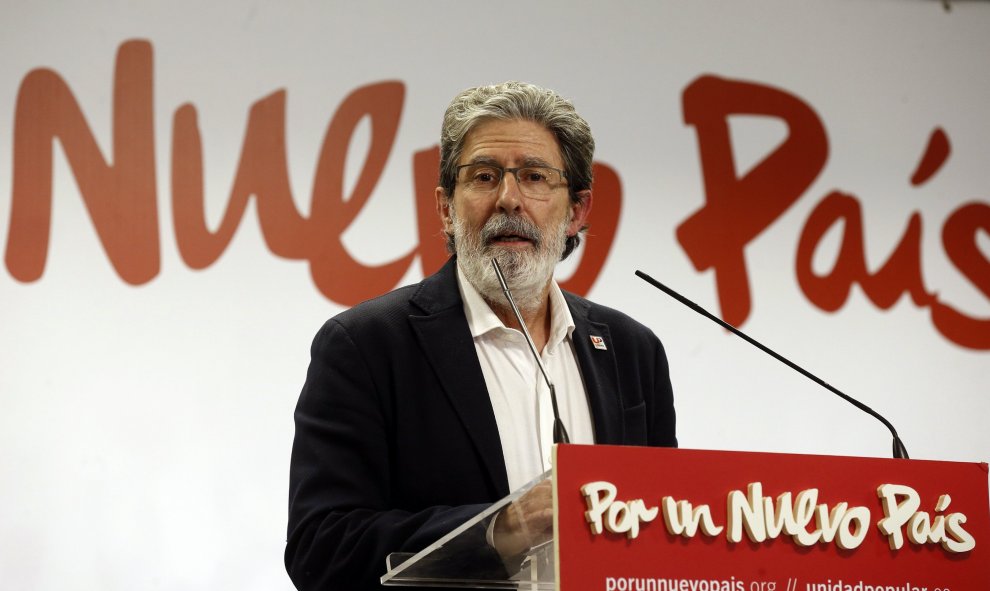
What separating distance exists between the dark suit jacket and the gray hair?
0.25 meters

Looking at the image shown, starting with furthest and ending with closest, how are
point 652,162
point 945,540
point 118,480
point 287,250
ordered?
point 652,162 < point 287,250 < point 118,480 < point 945,540

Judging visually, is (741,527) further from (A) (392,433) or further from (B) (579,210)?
(B) (579,210)

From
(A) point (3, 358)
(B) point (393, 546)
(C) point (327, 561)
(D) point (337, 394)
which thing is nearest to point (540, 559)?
(B) point (393, 546)

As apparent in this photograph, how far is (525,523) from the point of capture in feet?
3.87

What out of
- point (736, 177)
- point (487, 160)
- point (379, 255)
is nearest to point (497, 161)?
point (487, 160)

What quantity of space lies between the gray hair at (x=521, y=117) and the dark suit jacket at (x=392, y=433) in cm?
25

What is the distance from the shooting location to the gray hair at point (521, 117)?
1.83 meters

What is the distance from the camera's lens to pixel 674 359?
3.21 metres

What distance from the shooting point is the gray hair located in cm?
183

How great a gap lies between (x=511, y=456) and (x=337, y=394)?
29cm

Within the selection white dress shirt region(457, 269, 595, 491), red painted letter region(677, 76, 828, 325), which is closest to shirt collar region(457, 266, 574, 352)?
white dress shirt region(457, 269, 595, 491)

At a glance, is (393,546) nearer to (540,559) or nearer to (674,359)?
(540,559)

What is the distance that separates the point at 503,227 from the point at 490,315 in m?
0.15

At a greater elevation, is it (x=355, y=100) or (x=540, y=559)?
(x=355, y=100)
